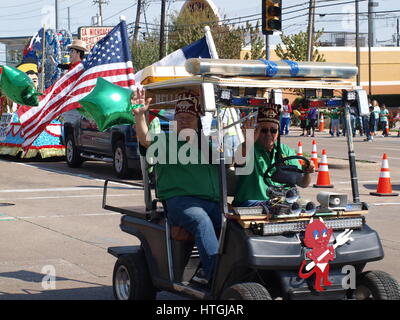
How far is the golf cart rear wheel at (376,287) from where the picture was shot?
598 centimetres

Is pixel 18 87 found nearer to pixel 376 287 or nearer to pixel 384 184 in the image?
pixel 376 287

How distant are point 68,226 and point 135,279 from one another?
5230 mm

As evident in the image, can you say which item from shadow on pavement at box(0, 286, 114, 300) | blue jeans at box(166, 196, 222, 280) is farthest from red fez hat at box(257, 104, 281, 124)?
shadow on pavement at box(0, 286, 114, 300)

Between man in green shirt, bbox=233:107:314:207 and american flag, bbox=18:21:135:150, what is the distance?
17.7 feet

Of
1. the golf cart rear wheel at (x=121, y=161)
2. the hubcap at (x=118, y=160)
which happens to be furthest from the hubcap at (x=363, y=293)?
the hubcap at (x=118, y=160)

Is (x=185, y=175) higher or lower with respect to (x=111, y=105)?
lower

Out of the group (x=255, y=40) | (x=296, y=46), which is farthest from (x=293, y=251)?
(x=255, y=40)

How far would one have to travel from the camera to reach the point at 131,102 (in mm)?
6578

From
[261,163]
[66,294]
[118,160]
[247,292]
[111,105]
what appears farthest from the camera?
[118,160]

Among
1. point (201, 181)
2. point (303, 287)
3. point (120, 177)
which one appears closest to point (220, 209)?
point (201, 181)

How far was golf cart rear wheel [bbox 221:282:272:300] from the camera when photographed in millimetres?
5562

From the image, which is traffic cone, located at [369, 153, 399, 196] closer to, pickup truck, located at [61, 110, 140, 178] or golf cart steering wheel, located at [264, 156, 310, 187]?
pickup truck, located at [61, 110, 140, 178]

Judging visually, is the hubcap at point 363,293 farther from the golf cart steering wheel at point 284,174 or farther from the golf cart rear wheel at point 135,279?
the golf cart rear wheel at point 135,279

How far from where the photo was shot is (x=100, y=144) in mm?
19812
